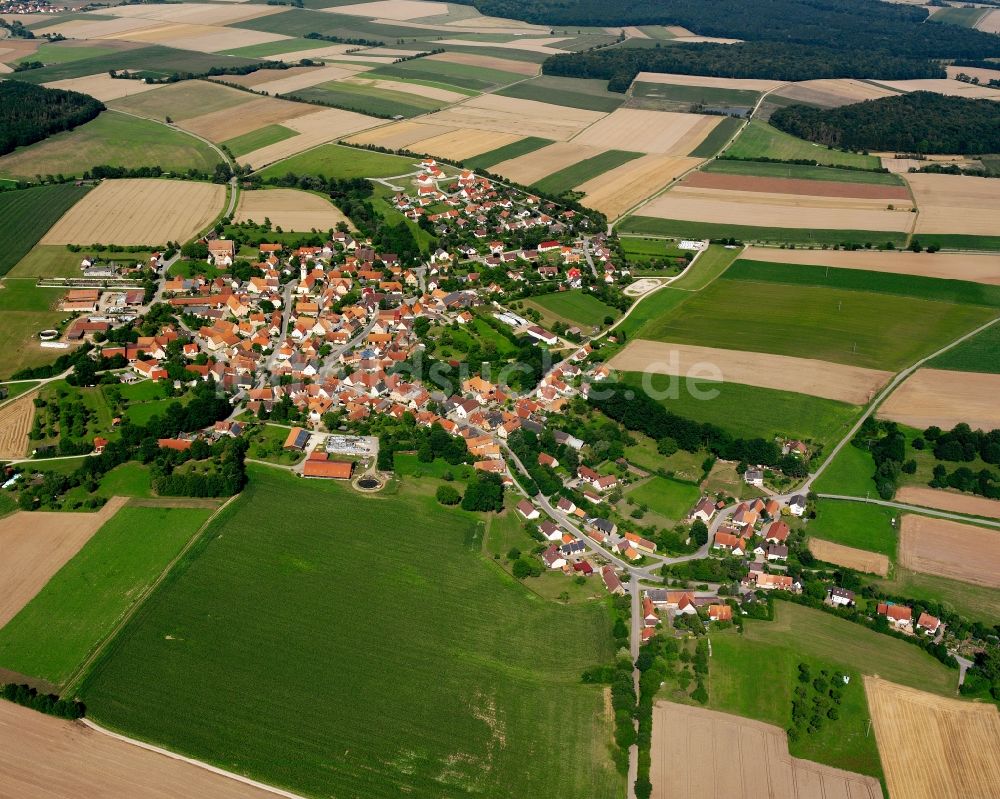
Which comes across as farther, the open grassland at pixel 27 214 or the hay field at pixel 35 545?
the open grassland at pixel 27 214

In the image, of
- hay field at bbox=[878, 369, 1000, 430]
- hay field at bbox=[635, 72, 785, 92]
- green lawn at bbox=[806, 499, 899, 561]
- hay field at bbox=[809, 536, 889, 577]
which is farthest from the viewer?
hay field at bbox=[635, 72, 785, 92]

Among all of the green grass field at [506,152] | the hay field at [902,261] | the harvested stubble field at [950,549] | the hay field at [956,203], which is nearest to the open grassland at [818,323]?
the hay field at [902,261]

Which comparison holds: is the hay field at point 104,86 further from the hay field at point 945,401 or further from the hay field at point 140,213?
the hay field at point 945,401

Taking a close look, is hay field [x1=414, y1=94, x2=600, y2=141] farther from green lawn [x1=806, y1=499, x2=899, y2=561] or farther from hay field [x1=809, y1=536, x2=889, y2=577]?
hay field [x1=809, y1=536, x2=889, y2=577]

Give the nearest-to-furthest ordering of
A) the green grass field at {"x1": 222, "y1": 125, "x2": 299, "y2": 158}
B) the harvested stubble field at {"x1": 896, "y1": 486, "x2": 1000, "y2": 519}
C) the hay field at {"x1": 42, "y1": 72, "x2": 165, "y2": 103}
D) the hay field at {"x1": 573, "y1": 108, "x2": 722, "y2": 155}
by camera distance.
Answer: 1. the harvested stubble field at {"x1": 896, "y1": 486, "x2": 1000, "y2": 519}
2. the green grass field at {"x1": 222, "y1": 125, "x2": 299, "y2": 158}
3. the hay field at {"x1": 573, "y1": 108, "x2": 722, "y2": 155}
4. the hay field at {"x1": 42, "y1": 72, "x2": 165, "y2": 103}

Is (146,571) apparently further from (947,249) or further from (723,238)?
(947,249)

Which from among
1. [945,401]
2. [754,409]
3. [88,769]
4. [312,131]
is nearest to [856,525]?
[754,409]

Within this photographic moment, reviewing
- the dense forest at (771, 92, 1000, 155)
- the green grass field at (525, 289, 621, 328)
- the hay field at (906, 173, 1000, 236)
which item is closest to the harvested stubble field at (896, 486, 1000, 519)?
the green grass field at (525, 289, 621, 328)
